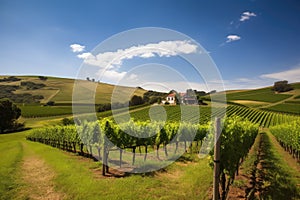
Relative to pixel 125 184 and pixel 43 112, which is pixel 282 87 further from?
pixel 125 184

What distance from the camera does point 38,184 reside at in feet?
47.9

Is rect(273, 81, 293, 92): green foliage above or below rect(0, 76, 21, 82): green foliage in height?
below

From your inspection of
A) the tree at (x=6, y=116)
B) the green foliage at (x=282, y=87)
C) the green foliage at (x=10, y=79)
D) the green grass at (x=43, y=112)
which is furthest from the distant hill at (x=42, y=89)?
the green foliage at (x=282, y=87)

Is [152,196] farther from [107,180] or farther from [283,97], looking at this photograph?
[283,97]

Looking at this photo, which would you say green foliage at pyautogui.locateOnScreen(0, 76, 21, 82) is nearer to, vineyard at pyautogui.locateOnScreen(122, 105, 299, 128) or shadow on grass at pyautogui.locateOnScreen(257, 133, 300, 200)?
vineyard at pyautogui.locateOnScreen(122, 105, 299, 128)

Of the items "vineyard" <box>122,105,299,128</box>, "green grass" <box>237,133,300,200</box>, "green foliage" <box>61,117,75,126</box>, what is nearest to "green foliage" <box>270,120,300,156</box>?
"green grass" <box>237,133,300,200</box>

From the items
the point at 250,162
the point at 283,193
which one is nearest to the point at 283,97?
the point at 250,162

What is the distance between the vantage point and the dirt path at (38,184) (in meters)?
12.4

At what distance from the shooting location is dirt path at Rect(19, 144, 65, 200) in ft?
40.8

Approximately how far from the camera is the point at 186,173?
16750 mm

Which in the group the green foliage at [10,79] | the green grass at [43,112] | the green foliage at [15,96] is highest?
the green foliage at [10,79]

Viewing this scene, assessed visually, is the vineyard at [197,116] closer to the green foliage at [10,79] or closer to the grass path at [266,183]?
the grass path at [266,183]

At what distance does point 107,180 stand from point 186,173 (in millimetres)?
6080

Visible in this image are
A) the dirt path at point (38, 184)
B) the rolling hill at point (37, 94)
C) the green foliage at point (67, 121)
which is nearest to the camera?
the dirt path at point (38, 184)
